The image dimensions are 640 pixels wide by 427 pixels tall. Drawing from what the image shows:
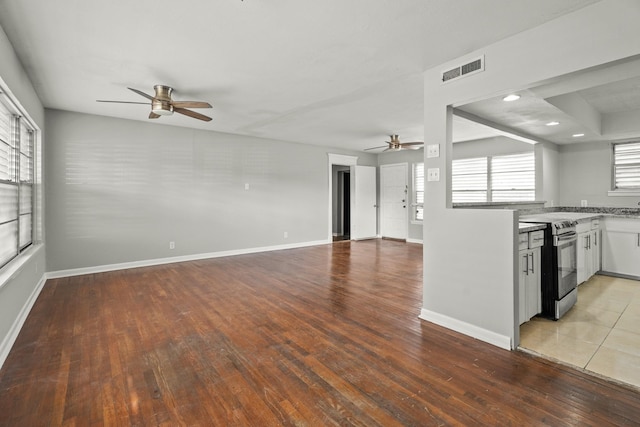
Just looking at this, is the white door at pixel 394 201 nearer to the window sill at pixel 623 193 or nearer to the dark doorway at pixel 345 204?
the dark doorway at pixel 345 204

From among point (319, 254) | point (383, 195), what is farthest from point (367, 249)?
point (383, 195)

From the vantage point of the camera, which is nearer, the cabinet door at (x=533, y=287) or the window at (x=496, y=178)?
the cabinet door at (x=533, y=287)

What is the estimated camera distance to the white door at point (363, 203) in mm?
8172

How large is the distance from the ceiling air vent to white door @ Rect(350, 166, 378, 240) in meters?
5.36

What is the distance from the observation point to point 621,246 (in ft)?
13.8

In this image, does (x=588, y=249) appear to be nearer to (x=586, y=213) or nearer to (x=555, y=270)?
(x=586, y=213)

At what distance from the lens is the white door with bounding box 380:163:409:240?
8.08 meters

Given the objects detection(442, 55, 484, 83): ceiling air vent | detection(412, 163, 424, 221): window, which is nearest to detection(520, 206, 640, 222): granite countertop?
detection(442, 55, 484, 83): ceiling air vent

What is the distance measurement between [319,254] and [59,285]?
4.11 m

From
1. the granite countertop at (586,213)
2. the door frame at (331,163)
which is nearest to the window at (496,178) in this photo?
the granite countertop at (586,213)

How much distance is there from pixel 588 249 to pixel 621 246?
75 centimetres

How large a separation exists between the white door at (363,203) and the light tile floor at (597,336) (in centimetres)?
513

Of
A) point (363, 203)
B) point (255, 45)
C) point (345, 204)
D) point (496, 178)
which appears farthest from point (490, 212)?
point (345, 204)

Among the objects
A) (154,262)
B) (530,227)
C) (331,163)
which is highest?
(331,163)
